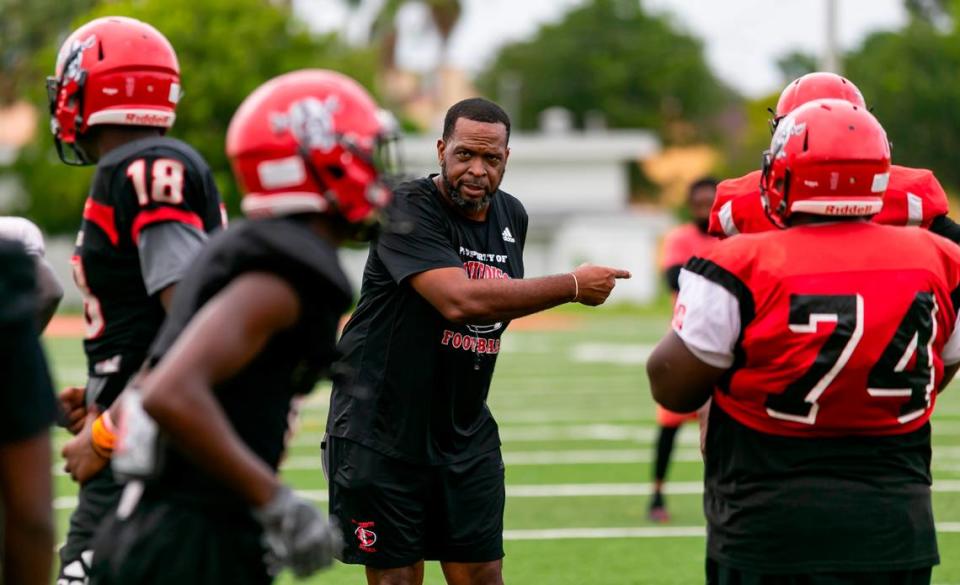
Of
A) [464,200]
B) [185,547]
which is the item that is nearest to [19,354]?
[185,547]

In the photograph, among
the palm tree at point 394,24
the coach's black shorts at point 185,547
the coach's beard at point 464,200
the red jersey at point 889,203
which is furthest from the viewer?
the palm tree at point 394,24

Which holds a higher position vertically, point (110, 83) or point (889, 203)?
point (110, 83)

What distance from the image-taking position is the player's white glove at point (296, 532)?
3.11 meters

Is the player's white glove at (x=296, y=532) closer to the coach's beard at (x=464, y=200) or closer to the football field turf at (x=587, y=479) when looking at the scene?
the coach's beard at (x=464, y=200)

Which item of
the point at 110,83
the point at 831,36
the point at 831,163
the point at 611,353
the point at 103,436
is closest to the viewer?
the point at 831,163

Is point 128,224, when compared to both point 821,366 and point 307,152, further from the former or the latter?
point 821,366

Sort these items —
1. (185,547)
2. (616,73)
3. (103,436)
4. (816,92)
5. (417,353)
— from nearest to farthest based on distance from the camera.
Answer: (185,547) < (103,436) < (816,92) < (417,353) < (616,73)

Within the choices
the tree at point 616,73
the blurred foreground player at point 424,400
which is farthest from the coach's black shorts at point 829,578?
the tree at point 616,73

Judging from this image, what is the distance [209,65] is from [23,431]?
3465cm

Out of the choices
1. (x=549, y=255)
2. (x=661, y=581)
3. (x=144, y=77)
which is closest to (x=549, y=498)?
(x=661, y=581)

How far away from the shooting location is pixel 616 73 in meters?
70.9

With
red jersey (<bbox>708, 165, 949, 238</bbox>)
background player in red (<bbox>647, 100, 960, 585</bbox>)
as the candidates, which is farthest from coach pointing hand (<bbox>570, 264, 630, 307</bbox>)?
background player in red (<bbox>647, 100, 960, 585</bbox>)

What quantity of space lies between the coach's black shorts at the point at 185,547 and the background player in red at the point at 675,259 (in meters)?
5.99

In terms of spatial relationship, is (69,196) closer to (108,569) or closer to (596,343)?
(596,343)
